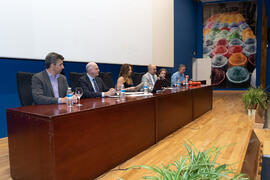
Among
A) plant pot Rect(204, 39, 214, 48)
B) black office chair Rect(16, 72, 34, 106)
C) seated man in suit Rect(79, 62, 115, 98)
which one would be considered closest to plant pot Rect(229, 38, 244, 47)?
plant pot Rect(204, 39, 214, 48)

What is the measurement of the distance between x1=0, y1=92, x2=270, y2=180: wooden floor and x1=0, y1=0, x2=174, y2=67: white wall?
1391mm

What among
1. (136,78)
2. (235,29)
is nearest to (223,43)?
(235,29)

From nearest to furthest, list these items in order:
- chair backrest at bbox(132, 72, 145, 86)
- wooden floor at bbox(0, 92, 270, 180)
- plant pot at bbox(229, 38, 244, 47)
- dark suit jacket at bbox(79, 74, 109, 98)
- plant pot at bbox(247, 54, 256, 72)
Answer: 1. wooden floor at bbox(0, 92, 270, 180)
2. dark suit jacket at bbox(79, 74, 109, 98)
3. chair backrest at bbox(132, 72, 145, 86)
4. plant pot at bbox(247, 54, 256, 72)
5. plant pot at bbox(229, 38, 244, 47)

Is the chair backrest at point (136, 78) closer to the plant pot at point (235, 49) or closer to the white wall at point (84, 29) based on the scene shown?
the white wall at point (84, 29)

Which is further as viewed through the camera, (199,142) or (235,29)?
(235,29)

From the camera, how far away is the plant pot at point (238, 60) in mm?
9727

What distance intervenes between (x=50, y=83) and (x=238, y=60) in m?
9.31

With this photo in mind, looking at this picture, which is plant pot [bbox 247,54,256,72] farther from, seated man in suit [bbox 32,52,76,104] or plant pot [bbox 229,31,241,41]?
seated man in suit [bbox 32,52,76,104]

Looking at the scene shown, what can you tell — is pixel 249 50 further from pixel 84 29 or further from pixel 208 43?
pixel 84 29

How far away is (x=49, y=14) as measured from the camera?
10.5 ft

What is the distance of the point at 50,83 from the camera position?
7.81 ft

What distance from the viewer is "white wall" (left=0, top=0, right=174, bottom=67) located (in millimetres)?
2857

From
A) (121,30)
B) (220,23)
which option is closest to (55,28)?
(121,30)

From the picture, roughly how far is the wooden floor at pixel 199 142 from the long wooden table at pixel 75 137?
0.13m
